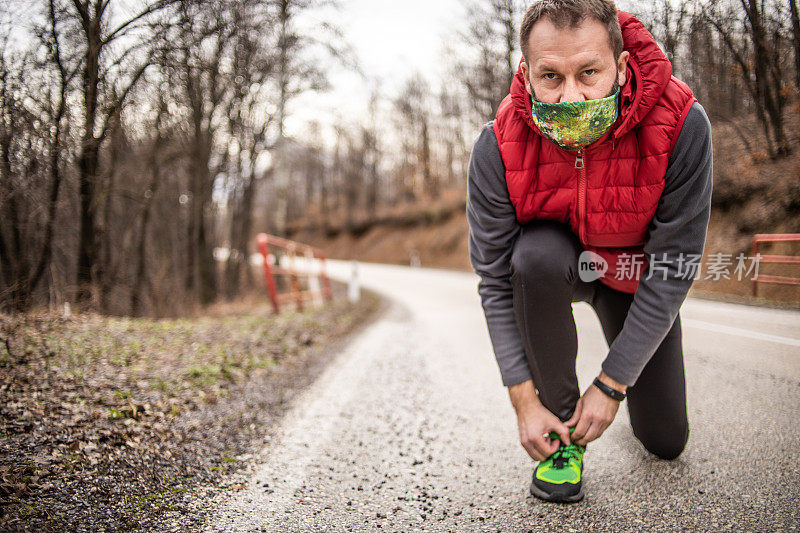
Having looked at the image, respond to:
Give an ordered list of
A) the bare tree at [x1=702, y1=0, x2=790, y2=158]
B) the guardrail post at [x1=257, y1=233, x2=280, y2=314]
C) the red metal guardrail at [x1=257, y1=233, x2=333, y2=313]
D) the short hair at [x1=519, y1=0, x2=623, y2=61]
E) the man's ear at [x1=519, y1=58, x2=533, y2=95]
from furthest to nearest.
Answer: the red metal guardrail at [x1=257, y1=233, x2=333, y2=313] → the guardrail post at [x1=257, y1=233, x2=280, y2=314] → the bare tree at [x1=702, y1=0, x2=790, y2=158] → the man's ear at [x1=519, y1=58, x2=533, y2=95] → the short hair at [x1=519, y1=0, x2=623, y2=61]

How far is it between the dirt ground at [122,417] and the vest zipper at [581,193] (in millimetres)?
1510

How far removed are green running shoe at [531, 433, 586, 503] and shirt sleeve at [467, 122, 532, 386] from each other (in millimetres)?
265

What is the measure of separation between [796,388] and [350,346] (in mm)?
3579

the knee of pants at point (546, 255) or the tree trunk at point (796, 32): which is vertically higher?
the tree trunk at point (796, 32)

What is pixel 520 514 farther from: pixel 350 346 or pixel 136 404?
pixel 350 346

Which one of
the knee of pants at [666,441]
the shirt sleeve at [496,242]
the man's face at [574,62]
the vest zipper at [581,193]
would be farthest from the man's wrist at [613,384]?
the man's face at [574,62]

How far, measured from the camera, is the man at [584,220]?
140 centimetres

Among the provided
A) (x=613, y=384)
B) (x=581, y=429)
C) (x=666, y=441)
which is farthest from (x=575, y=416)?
(x=666, y=441)

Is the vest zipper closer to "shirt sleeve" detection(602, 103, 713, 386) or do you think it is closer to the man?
the man

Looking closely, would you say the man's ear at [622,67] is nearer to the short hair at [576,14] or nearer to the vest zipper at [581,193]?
the short hair at [576,14]

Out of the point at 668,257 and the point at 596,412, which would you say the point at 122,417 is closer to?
the point at 596,412

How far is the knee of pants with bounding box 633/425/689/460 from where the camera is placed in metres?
1.73

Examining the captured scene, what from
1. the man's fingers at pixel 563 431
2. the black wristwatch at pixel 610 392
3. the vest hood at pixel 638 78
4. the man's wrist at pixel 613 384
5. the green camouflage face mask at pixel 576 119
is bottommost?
A: the man's fingers at pixel 563 431

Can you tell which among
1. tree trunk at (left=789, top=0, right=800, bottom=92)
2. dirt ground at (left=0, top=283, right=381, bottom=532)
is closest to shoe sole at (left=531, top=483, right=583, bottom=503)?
dirt ground at (left=0, top=283, right=381, bottom=532)
